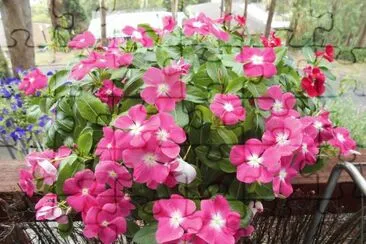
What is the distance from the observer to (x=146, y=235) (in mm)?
383

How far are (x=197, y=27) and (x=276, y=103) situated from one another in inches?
5.5

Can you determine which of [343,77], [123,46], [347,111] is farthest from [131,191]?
[347,111]

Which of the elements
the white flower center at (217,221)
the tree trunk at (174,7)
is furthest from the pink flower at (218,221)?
the tree trunk at (174,7)

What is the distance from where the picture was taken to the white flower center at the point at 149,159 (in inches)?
13.6

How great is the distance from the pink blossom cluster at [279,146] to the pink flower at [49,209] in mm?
169

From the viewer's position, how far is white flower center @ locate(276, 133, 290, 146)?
374mm

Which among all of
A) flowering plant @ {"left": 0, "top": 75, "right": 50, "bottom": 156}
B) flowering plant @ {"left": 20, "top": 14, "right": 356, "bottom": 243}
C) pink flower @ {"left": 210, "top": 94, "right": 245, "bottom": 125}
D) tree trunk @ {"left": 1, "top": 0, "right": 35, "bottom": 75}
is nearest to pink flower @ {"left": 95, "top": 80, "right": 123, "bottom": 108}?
flowering plant @ {"left": 20, "top": 14, "right": 356, "bottom": 243}

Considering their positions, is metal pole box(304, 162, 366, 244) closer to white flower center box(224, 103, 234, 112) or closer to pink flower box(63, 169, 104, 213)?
white flower center box(224, 103, 234, 112)

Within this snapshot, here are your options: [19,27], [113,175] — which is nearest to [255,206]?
[113,175]

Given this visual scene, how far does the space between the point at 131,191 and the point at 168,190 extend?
40mm

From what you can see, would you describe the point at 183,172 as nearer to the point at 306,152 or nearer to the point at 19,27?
the point at 306,152

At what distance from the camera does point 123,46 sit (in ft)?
1.66

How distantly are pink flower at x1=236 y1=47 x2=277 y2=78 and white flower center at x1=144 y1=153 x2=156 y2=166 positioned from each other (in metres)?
0.13

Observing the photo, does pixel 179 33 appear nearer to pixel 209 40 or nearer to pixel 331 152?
pixel 209 40
